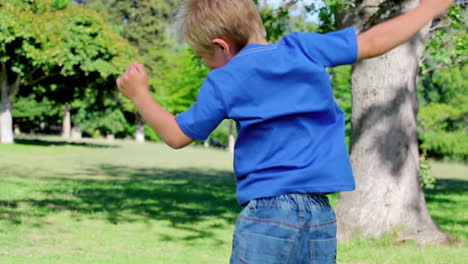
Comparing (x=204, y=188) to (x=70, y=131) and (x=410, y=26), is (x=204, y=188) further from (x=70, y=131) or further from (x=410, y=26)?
(x=70, y=131)

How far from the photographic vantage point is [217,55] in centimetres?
258

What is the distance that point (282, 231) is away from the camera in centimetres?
241

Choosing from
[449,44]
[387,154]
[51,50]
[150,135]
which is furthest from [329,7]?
[150,135]

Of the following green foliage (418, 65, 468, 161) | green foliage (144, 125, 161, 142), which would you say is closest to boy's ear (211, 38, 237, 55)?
green foliage (418, 65, 468, 161)

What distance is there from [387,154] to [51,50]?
28469mm

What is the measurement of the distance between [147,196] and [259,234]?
11.2m

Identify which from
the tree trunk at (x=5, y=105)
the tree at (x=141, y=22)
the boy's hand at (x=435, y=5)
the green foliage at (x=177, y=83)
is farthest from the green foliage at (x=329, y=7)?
the tree at (x=141, y=22)

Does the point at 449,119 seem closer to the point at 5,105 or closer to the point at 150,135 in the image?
the point at 5,105

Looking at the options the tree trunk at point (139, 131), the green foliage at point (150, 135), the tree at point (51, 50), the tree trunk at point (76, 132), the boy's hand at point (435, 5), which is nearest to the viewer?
the boy's hand at point (435, 5)

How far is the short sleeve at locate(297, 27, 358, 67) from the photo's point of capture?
249 cm

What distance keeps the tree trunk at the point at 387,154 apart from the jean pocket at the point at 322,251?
559 cm

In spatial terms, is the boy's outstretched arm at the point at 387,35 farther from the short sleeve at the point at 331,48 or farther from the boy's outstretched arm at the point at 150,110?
the boy's outstretched arm at the point at 150,110

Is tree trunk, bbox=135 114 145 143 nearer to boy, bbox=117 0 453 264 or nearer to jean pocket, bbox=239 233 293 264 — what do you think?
boy, bbox=117 0 453 264

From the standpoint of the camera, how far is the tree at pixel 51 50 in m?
32.6
